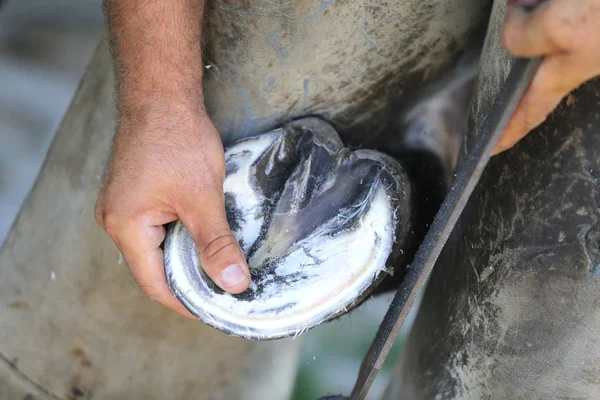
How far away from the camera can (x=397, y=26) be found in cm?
64

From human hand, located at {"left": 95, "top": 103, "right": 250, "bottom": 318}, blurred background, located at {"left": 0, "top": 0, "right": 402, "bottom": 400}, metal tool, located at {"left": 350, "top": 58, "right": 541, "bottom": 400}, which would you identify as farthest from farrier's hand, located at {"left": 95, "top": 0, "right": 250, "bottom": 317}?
blurred background, located at {"left": 0, "top": 0, "right": 402, "bottom": 400}

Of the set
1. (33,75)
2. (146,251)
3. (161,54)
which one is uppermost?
(161,54)

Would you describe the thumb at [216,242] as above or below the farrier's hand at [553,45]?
below

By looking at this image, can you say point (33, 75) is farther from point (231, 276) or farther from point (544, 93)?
point (544, 93)

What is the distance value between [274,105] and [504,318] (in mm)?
317

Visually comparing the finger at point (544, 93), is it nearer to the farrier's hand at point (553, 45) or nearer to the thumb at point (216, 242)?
the farrier's hand at point (553, 45)

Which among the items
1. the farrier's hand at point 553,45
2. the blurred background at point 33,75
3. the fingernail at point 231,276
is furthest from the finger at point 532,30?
the blurred background at point 33,75

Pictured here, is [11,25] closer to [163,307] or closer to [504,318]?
[163,307]

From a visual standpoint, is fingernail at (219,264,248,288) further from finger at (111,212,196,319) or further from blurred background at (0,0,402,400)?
blurred background at (0,0,402,400)

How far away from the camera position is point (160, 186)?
0.59 metres

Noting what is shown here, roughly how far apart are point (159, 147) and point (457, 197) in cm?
27

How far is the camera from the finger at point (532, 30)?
1.26 ft

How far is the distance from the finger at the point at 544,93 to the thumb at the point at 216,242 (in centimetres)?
22

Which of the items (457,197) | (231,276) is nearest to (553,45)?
(457,197)
